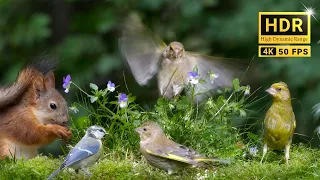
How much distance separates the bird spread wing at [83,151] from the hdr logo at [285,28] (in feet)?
5.43

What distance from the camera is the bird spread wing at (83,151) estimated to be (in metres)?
3.60

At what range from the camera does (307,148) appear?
4.47m

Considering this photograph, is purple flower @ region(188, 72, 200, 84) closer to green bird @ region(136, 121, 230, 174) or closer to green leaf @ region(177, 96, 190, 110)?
green leaf @ region(177, 96, 190, 110)

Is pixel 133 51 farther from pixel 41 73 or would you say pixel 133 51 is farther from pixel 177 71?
pixel 41 73

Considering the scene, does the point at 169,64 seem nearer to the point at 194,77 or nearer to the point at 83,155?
the point at 194,77

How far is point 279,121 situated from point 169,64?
2.74ft

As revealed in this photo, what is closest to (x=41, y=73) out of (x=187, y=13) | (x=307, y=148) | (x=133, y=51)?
(x=133, y=51)

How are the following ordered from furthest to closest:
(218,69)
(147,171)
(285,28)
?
(285,28) < (218,69) < (147,171)

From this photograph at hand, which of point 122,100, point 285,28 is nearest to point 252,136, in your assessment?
point 122,100

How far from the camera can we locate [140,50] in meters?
4.60

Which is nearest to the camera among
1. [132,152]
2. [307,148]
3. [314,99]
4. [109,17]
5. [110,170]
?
[110,170]

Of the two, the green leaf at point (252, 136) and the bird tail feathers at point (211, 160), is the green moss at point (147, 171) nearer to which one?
the bird tail feathers at point (211, 160)

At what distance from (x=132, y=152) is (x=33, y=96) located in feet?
1.86

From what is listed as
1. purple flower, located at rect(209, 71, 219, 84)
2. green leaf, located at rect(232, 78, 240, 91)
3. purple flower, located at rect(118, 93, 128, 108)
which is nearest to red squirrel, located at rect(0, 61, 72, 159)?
purple flower, located at rect(118, 93, 128, 108)
